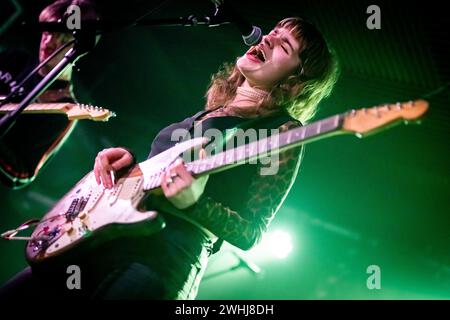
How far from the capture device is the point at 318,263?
496cm

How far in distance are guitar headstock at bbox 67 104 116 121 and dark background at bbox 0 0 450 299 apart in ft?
4.91

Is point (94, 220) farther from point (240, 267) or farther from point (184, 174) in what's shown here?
point (240, 267)

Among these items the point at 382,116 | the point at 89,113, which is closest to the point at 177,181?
the point at 382,116

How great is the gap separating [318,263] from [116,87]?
3.34 m

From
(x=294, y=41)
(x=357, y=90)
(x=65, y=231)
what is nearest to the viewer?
(x=65, y=231)

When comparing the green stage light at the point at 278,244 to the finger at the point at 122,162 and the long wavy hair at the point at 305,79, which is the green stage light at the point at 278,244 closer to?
the long wavy hair at the point at 305,79

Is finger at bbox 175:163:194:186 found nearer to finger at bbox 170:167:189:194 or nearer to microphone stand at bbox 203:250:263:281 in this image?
finger at bbox 170:167:189:194

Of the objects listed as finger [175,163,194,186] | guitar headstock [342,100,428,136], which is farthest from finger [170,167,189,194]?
guitar headstock [342,100,428,136]

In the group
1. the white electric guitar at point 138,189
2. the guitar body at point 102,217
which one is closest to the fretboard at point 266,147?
the white electric guitar at point 138,189

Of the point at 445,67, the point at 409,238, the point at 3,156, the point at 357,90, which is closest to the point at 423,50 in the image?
the point at 445,67

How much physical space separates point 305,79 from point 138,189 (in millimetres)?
1169

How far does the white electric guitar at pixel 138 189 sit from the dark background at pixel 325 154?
7.59ft

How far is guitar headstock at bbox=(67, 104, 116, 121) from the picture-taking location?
2.60 m
